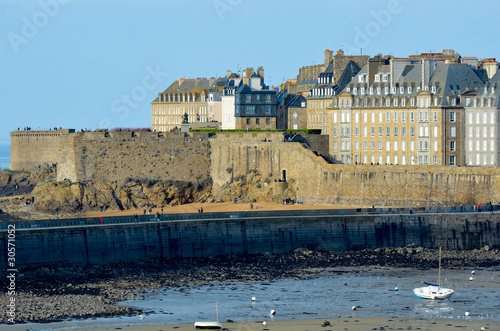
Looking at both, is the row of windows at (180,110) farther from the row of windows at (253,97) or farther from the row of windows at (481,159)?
the row of windows at (481,159)

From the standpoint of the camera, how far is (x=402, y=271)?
61.9 metres

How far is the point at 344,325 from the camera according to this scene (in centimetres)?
4928

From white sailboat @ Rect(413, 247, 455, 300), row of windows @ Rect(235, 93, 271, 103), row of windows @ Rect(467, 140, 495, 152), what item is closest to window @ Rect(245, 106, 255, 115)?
row of windows @ Rect(235, 93, 271, 103)

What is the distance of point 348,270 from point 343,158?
24.9m

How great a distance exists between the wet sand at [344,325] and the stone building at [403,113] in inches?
1251

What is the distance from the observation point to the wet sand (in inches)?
1912

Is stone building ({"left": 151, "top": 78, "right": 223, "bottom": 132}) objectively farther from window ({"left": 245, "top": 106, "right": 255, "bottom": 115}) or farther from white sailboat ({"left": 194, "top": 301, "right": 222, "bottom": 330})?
white sailboat ({"left": 194, "top": 301, "right": 222, "bottom": 330})

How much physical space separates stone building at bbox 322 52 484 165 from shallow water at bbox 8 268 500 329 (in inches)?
816

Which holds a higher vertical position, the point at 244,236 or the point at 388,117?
the point at 388,117

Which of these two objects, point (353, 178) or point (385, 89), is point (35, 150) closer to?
point (385, 89)

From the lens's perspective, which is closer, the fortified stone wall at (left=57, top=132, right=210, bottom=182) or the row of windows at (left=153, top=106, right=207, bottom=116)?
the fortified stone wall at (left=57, top=132, right=210, bottom=182)

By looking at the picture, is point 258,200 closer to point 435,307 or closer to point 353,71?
point 353,71

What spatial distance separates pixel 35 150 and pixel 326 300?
71162 millimetres

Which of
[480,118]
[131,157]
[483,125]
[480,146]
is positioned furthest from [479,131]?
[131,157]
